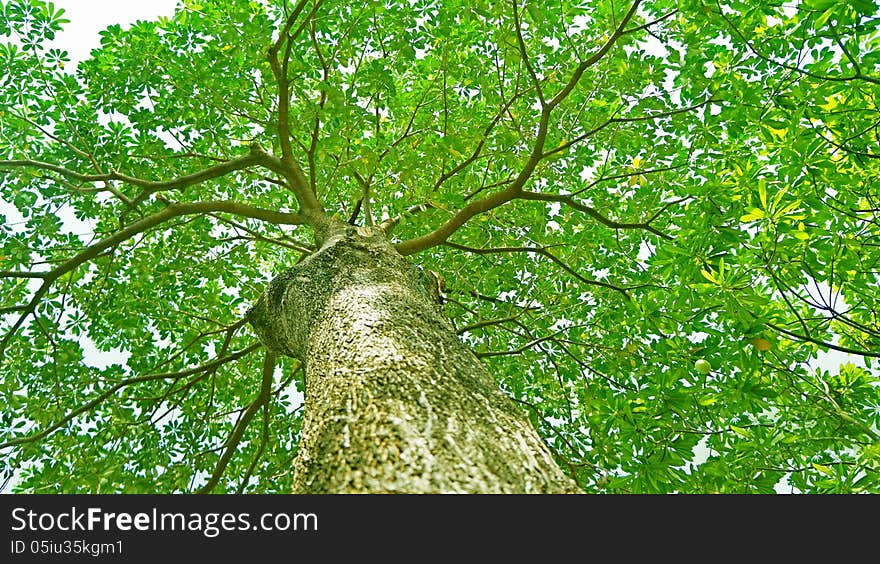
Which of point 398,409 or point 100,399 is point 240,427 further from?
point 398,409

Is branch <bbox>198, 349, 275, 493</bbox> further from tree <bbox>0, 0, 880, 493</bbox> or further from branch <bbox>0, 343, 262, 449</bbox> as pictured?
branch <bbox>0, 343, 262, 449</bbox>

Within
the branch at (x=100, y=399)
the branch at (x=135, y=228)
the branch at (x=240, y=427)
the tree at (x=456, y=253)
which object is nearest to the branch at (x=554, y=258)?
the tree at (x=456, y=253)

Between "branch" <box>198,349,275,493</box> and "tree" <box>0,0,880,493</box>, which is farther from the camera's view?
"branch" <box>198,349,275,493</box>

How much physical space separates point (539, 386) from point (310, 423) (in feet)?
15.7

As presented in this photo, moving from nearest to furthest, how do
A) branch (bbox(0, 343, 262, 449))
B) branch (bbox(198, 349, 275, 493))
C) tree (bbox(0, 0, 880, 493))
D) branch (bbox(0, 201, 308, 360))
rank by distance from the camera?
1. tree (bbox(0, 0, 880, 493))
2. branch (bbox(0, 201, 308, 360))
3. branch (bbox(0, 343, 262, 449))
4. branch (bbox(198, 349, 275, 493))

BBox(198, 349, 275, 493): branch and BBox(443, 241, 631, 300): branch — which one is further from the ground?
BBox(443, 241, 631, 300): branch

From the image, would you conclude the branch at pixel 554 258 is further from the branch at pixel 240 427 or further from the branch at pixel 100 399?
the branch at pixel 100 399

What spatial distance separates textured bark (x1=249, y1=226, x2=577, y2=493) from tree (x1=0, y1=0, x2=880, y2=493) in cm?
1

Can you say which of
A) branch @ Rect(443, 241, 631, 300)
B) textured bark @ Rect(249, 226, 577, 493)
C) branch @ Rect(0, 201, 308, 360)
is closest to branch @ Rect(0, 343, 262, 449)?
branch @ Rect(0, 201, 308, 360)

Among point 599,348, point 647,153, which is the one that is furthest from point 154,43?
point 599,348

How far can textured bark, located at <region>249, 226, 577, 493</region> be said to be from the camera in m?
1.38

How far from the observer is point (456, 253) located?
21.0ft

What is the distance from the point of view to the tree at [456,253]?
8.04 ft

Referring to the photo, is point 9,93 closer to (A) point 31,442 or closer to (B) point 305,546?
(A) point 31,442
